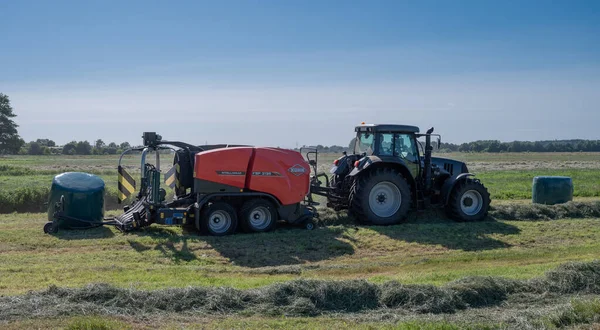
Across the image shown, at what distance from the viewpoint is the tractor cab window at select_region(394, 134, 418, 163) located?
50.2 ft

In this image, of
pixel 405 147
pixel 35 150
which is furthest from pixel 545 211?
pixel 35 150

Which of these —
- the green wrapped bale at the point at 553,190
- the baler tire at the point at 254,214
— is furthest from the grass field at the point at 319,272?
the green wrapped bale at the point at 553,190

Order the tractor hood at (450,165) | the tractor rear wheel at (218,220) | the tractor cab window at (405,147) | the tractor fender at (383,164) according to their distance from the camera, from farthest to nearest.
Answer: the tractor hood at (450,165), the tractor cab window at (405,147), the tractor fender at (383,164), the tractor rear wheel at (218,220)

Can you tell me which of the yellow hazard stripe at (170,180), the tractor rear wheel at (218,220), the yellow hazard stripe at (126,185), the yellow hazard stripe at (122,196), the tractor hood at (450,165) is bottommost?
the tractor rear wheel at (218,220)

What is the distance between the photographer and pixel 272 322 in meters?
6.88

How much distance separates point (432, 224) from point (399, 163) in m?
1.74

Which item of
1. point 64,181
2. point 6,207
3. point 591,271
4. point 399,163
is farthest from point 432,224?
point 6,207

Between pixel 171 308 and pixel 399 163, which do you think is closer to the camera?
pixel 171 308

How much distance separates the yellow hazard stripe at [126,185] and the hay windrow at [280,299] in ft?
24.4

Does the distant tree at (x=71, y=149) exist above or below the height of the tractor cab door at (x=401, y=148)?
below

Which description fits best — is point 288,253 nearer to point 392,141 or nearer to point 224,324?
point 392,141

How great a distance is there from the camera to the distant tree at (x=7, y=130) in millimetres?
56250

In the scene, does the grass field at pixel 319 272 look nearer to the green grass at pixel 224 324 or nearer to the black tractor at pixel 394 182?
the green grass at pixel 224 324

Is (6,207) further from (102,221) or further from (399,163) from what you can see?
(399,163)
